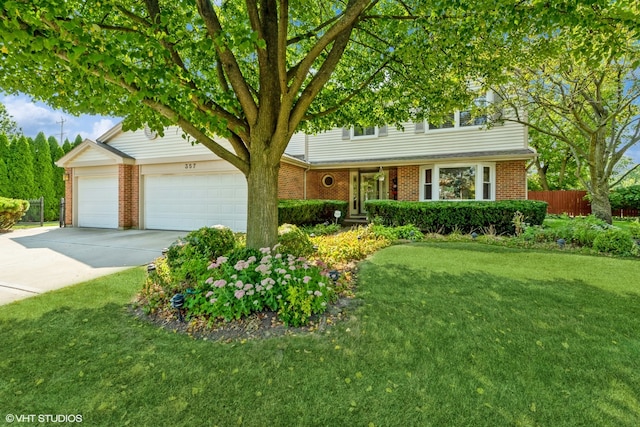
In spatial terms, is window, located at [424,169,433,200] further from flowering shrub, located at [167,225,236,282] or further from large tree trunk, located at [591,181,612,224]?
flowering shrub, located at [167,225,236,282]

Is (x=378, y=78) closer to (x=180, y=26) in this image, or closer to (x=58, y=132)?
(x=180, y=26)

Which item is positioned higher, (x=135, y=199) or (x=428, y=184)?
(x=428, y=184)

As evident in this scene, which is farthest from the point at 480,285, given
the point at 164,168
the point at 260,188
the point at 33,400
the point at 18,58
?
the point at 164,168

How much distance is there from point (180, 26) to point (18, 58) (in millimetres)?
2788

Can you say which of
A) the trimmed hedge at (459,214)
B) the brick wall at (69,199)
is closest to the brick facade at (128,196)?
the brick wall at (69,199)

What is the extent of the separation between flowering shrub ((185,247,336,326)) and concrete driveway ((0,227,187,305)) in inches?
124

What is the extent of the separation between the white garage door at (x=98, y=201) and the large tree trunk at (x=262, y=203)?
36.2ft

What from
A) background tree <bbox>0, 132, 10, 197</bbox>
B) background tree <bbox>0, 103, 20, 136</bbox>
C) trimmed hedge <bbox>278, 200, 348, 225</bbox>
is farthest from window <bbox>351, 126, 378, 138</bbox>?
background tree <bbox>0, 103, 20, 136</bbox>

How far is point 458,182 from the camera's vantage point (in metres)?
12.0

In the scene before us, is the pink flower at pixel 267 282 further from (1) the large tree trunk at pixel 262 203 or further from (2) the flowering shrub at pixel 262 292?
(1) the large tree trunk at pixel 262 203

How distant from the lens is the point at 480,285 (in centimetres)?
493

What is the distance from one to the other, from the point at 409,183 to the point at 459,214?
320 cm

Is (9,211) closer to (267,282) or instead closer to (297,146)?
(297,146)

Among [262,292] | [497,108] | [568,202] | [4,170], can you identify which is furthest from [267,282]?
[568,202]
